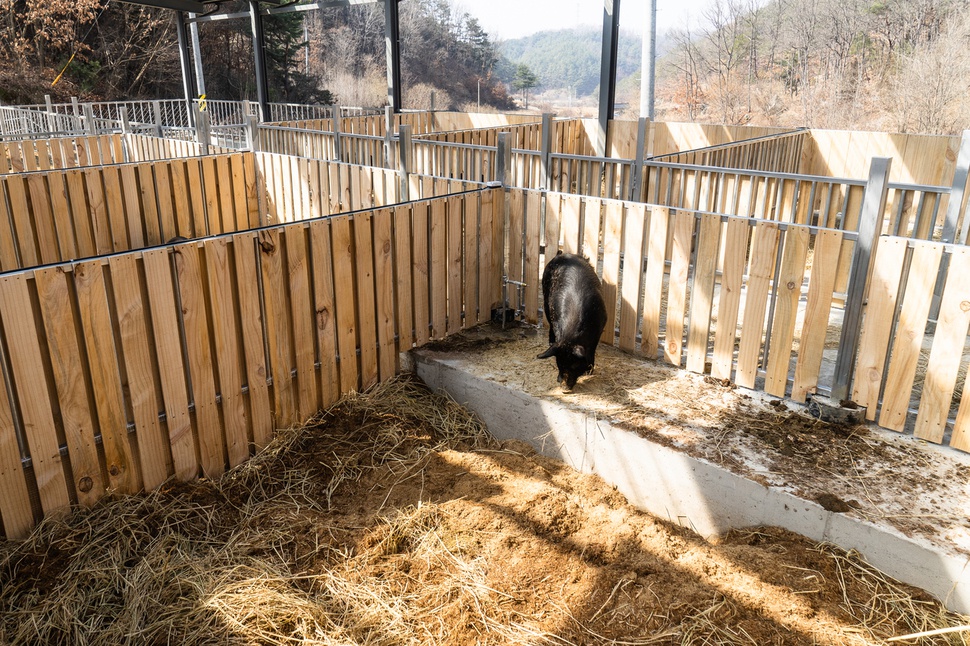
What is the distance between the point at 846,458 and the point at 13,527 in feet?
14.3

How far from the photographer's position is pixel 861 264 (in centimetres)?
387

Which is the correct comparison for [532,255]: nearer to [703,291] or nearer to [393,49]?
[703,291]

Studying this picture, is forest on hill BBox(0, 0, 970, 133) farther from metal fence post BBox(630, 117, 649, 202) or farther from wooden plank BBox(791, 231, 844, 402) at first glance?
wooden plank BBox(791, 231, 844, 402)

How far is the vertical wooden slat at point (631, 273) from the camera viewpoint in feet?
15.7

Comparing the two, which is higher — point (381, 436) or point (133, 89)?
point (133, 89)

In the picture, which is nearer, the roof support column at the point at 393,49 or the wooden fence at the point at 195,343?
the wooden fence at the point at 195,343

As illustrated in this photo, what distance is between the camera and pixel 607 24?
38.0ft

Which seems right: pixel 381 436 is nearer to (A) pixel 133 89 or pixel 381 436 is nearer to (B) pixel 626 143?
(B) pixel 626 143

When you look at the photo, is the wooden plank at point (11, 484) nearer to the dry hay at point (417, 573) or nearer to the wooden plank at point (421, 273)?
the dry hay at point (417, 573)

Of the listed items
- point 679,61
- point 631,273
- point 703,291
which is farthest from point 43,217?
point 679,61

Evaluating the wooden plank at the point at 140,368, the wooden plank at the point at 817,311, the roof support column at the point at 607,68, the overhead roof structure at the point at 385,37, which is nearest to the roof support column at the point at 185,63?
the overhead roof structure at the point at 385,37

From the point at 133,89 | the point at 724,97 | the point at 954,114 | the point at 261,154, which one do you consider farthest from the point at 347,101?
the point at 261,154

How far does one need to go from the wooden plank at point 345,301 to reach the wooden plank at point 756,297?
266cm

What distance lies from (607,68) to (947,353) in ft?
32.8
